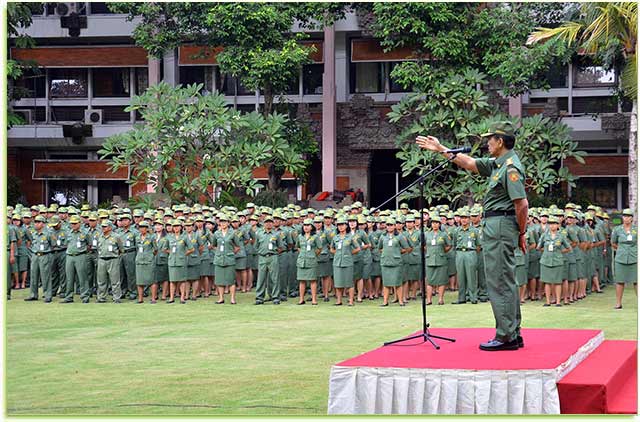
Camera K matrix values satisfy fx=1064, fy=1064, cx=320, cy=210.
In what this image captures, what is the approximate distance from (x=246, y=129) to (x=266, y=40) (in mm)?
1945

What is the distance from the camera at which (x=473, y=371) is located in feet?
20.0

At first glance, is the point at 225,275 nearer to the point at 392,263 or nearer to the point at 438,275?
the point at 392,263

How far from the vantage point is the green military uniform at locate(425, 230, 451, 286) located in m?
14.6

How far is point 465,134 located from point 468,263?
19.3 ft

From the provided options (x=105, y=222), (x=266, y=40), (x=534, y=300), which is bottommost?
(x=534, y=300)

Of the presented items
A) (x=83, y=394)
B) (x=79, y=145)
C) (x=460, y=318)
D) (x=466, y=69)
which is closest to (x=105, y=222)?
(x=460, y=318)

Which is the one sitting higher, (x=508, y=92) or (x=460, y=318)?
(x=508, y=92)

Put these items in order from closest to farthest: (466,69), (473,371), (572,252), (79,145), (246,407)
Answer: (473,371) < (246,407) < (572,252) < (466,69) < (79,145)

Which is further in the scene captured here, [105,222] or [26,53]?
[26,53]

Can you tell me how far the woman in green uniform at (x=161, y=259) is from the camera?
15438mm

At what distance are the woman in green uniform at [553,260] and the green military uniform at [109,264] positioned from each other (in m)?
5.96

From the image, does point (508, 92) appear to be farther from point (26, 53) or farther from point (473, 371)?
point (473, 371)

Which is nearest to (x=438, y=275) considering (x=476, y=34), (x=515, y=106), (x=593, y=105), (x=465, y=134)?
(x=465, y=134)

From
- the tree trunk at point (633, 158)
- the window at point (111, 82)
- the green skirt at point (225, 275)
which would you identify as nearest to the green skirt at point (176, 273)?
the green skirt at point (225, 275)
